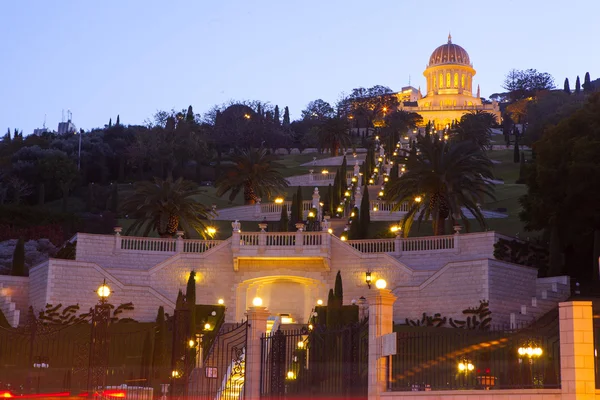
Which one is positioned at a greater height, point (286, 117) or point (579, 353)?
point (286, 117)

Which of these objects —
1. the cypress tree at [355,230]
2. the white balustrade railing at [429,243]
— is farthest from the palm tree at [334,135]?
the white balustrade railing at [429,243]

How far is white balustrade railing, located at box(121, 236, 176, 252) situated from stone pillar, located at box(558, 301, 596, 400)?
34.7 meters

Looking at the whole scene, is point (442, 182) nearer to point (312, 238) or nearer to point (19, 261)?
point (312, 238)

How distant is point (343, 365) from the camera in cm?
2867

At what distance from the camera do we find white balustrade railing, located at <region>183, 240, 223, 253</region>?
182 feet

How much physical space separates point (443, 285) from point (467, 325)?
8.12 ft

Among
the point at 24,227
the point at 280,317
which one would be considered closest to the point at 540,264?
the point at 280,317

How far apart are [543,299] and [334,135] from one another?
63398 mm

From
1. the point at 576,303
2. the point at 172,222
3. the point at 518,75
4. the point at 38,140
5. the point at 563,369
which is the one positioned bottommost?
the point at 563,369

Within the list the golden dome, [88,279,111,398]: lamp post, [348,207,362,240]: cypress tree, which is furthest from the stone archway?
the golden dome

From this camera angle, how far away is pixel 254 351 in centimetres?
3055

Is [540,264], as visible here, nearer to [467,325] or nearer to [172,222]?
[467,325]

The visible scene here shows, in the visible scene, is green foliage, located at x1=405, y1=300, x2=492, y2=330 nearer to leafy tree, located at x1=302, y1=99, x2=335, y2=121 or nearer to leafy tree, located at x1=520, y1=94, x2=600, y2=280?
Answer: leafy tree, located at x1=520, y1=94, x2=600, y2=280

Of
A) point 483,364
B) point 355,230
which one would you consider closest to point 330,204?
point 355,230
